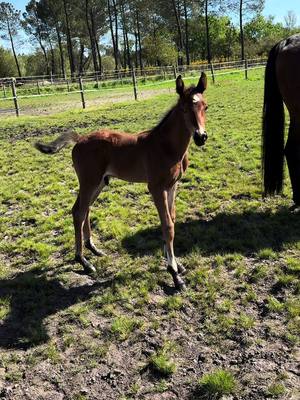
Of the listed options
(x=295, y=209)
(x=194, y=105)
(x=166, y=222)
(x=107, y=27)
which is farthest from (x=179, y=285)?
(x=107, y=27)

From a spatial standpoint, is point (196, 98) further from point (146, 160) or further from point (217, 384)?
point (217, 384)

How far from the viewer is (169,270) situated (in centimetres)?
392

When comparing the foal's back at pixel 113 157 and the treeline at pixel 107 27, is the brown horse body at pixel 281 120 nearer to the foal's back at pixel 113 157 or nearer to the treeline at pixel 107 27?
the foal's back at pixel 113 157

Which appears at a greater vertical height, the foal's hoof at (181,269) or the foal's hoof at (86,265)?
the foal's hoof at (86,265)

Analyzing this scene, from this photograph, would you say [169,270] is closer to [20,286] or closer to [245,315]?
[245,315]

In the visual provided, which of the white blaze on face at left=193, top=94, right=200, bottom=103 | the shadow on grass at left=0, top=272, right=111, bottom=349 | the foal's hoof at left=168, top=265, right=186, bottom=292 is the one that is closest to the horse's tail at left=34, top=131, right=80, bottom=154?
the shadow on grass at left=0, top=272, right=111, bottom=349

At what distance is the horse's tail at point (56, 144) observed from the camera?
4.25m

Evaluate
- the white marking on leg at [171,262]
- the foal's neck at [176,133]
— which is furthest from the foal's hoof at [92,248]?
the foal's neck at [176,133]

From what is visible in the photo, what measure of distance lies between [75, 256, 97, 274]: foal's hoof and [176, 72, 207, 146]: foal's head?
1759 millimetres

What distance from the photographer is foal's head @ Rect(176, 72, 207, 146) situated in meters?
3.43

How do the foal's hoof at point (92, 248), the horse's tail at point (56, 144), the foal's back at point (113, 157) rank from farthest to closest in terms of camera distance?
the foal's hoof at point (92, 248) → the horse's tail at point (56, 144) → the foal's back at point (113, 157)

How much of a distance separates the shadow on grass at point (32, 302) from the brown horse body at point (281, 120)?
2855mm

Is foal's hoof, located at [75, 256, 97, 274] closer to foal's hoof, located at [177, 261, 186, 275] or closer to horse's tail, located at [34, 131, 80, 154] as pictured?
foal's hoof, located at [177, 261, 186, 275]

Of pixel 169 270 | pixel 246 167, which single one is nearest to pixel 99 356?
pixel 169 270
